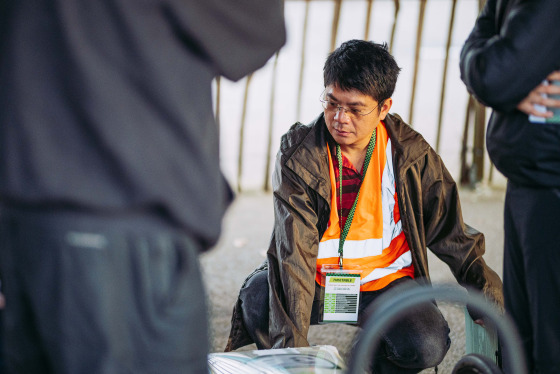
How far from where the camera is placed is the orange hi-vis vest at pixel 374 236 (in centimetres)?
199

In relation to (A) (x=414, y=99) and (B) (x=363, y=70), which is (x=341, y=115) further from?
(A) (x=414, y=99)

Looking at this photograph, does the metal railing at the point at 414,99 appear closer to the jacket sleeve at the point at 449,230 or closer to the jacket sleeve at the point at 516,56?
the jacket sleeve at the point at 449,230

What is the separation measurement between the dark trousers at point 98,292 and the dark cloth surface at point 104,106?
0.04 metres

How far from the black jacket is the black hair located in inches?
22.8

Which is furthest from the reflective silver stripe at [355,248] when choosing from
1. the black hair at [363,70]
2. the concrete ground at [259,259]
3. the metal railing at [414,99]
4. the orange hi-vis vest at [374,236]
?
the metal railing at [414,99]

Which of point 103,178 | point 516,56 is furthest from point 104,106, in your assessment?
point 516,56

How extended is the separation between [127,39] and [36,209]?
0.28m

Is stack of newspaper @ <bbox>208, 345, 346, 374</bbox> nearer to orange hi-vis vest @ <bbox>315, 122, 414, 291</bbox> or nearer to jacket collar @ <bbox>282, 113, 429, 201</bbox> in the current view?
orange hi-vis vest @ <bbox>315, 122, 414, 291</bbox>

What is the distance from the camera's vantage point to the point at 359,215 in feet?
6.57

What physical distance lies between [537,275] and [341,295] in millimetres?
711

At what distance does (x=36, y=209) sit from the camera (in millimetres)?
896

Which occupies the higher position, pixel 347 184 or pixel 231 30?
pixel 231 30

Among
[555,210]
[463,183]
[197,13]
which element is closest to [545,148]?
[555,210]

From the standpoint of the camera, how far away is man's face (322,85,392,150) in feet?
6.42
